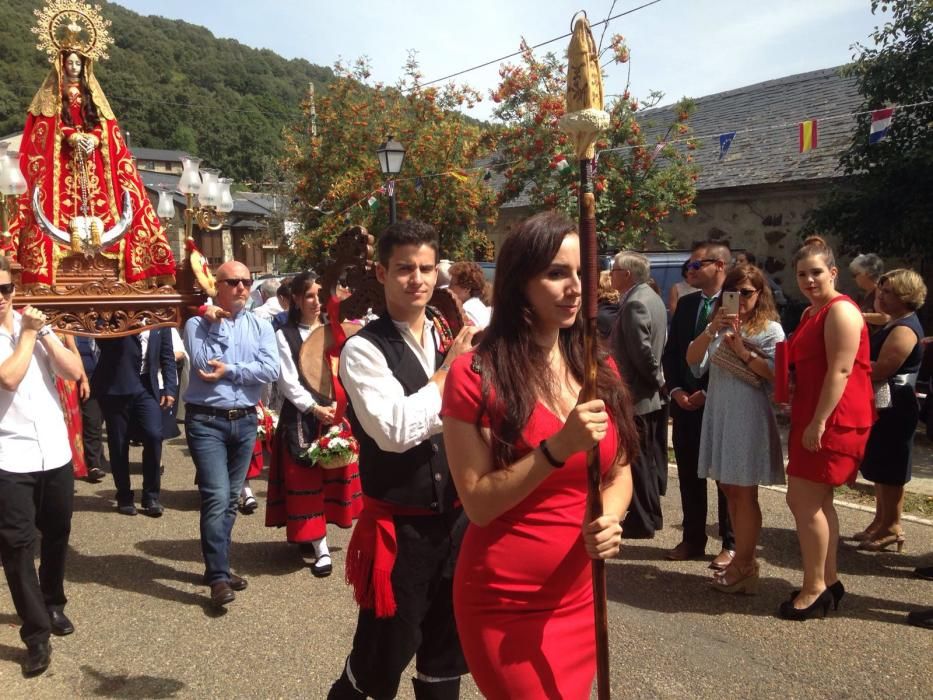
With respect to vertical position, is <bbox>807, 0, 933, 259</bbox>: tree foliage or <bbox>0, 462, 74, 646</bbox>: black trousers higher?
<bbox>807, 0, 933, 259</bbox>: tree foliage

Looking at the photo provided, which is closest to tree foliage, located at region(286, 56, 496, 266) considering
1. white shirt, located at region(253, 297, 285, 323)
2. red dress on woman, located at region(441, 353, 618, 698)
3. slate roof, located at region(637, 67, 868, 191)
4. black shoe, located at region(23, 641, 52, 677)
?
slate roof, located at region(637, 67, 868, 191)

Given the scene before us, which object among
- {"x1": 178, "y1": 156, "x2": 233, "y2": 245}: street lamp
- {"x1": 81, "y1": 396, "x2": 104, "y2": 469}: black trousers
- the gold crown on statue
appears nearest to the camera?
the gold crown on statue

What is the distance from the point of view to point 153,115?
60.8m

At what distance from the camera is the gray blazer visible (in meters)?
5.18

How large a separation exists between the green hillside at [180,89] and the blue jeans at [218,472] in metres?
45.4

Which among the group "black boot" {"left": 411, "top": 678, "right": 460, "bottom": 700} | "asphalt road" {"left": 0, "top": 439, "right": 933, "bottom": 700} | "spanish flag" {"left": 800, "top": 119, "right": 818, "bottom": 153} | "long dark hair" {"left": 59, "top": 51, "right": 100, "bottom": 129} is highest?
"spanish flag" {"left": 800, "top": 119, "right": 818, "bottom": 153}

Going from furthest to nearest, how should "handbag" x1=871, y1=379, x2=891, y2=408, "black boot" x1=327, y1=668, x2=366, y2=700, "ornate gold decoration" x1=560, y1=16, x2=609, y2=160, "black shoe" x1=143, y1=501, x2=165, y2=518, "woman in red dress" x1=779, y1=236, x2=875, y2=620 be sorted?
"black shoe" x1=143, y1=501, x2=165, y2=518
"handbag" x1=871, y1=379, x2=891, y2=408
"woman in red dress" x1=779, y1=236, x2=875, y2=620
"black boot" x1=327, y1=668, x2=366, y2=700
"ornate gold decoration" x1=560, y1=16, x2=609, y2=160

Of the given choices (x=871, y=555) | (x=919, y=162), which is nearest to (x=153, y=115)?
(x=919, y=162)

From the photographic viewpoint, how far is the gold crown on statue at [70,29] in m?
4.72

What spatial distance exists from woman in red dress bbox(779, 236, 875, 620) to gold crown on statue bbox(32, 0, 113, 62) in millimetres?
4329

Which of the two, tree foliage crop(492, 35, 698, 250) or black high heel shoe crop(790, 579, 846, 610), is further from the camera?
tree foliage crop(492, 35, 698, 250)

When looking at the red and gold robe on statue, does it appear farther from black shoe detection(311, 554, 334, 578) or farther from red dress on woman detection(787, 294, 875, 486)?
red dress on woman detection(787, 294, 875, 486)

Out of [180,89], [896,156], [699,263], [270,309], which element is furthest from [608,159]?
[180,89]

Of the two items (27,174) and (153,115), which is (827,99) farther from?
(153,115)
